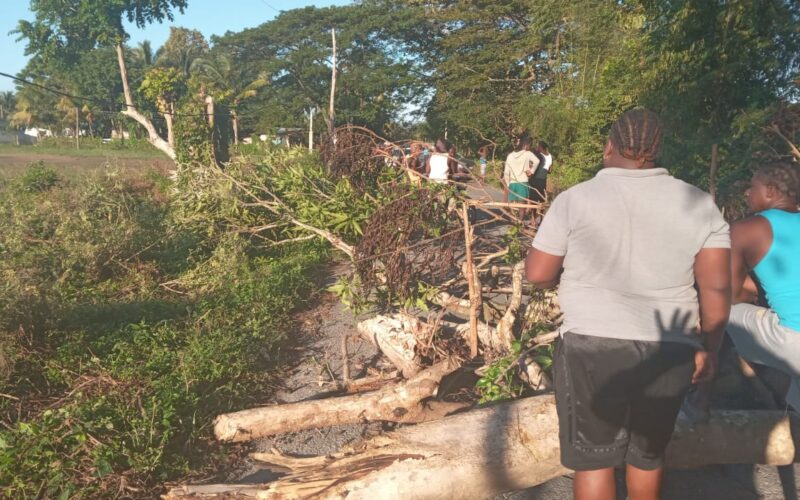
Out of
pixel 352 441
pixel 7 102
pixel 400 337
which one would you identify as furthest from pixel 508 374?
pixel 7 102

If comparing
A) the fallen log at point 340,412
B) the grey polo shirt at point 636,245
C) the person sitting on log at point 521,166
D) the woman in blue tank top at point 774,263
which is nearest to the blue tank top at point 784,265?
the woman in blue tank top at point 774,263

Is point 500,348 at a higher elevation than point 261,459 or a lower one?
higher

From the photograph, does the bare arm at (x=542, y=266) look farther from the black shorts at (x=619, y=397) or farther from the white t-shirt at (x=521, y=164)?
the white t-shirt at (x=521, y=164)

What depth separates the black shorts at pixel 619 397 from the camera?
204 centimetres

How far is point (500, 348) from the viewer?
436 centimetres

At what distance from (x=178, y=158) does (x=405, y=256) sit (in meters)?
7.57

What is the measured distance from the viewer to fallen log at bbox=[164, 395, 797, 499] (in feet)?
8.81

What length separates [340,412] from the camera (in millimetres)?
3885

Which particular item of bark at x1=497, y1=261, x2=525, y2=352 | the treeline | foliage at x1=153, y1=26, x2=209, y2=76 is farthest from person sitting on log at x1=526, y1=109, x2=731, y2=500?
foliage at x1=153, y1=26, x2=209, y2=76

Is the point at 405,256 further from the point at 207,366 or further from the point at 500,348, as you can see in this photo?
the point at 207,366

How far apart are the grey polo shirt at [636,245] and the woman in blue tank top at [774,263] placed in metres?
0.99

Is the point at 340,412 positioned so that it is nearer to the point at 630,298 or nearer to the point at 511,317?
the point at 511,317

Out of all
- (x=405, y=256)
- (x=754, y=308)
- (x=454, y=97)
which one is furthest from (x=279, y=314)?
(x=454, y=97)

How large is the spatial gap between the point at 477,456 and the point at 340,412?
4.42 feet
